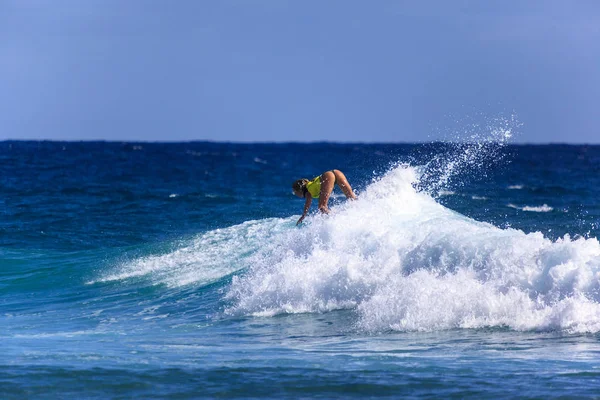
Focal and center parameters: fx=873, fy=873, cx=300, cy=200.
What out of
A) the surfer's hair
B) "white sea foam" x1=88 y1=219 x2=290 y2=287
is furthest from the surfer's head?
"white sea foam" x1=88 y1=219 x2=290 y2=287

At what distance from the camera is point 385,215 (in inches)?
595

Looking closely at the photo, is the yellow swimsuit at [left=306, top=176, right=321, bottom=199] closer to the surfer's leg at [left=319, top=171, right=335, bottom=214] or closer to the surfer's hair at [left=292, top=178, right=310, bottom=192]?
the surfer's leg at [left=319, top=171, right=335, bottom=214]

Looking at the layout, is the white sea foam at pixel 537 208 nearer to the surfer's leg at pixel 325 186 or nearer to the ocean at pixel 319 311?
the ocean at pixel 319 311

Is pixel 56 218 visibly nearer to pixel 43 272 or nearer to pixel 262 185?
pixel 43 272

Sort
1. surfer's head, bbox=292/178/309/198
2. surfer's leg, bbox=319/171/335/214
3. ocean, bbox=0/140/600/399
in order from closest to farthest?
ocean, bbox=0/140/600/399
surfer's head, bbox=292/178/309/198
surfer's leg, bbox=319/171/335/214

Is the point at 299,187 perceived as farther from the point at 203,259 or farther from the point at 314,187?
the point at 203,259

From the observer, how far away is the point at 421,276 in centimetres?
1106

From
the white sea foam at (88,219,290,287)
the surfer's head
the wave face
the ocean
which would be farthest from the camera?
the white sea foam at (88,219,290,287)

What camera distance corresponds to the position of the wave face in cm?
987

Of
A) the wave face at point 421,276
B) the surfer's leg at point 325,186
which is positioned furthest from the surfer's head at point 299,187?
the wave face at point 421,276

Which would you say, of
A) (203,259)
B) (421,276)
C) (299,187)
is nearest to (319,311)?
(421,276)

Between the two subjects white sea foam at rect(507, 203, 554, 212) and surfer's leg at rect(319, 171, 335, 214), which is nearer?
surfer's leg at rect(319, 171, 335, 214)

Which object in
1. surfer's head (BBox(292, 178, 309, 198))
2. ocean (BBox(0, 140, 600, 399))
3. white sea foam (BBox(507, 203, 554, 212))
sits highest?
surfer's head (BBox(292, 178, 309, 198))

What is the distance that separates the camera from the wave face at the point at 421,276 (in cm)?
987
